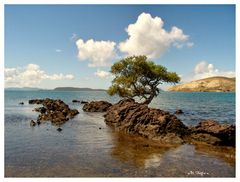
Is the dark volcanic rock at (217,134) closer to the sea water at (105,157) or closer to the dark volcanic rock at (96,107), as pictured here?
the sea water at (105,157)

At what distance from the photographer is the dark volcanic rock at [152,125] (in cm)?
3123

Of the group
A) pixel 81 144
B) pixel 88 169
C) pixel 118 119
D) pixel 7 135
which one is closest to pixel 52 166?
pixel 88 169

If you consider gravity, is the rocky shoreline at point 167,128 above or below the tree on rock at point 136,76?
below

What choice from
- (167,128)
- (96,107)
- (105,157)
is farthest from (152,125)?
(96,107)

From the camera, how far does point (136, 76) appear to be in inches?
2328

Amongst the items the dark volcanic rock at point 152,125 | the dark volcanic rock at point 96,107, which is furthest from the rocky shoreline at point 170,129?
the dark volcanic rock at point 96,107

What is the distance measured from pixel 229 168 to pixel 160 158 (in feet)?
17.4

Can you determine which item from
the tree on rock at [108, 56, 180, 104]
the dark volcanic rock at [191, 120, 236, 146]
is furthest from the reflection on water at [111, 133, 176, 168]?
the tree on rock at [108, 56, 180, 104]

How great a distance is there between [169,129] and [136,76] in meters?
27.9

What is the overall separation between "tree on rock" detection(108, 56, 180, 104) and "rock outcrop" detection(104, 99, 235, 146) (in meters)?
18.8

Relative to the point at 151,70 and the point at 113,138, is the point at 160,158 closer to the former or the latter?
the point at 113,138

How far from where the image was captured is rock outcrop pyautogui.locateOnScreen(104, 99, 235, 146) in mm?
29328

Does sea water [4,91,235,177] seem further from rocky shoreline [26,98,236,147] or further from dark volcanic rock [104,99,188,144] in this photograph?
dark volcanic rock [104,99,188,144]

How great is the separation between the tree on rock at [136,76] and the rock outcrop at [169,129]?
18.8 m
